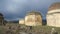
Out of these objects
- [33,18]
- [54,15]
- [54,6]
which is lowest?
[33,18]

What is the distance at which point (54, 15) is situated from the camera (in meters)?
25.3

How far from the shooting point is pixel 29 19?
27609 mm

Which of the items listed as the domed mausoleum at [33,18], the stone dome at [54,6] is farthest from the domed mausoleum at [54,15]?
the domed mausoleum at [33,18]

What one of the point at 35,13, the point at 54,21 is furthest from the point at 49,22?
the point at 35,13

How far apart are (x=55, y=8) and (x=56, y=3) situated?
1.25 m

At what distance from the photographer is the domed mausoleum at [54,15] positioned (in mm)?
25000

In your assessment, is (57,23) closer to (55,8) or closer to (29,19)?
(55,8)

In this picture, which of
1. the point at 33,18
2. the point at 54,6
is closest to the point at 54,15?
the point at 54,6

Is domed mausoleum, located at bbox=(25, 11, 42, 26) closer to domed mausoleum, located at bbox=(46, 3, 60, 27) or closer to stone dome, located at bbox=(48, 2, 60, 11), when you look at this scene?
domed mausoleum, located at bbox=(46, 3, 60, 27)

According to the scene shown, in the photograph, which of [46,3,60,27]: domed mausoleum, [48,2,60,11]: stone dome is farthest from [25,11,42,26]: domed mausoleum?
[48,2,60,11]: stone dome

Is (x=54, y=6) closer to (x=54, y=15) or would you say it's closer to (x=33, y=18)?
(x=54, y=15)

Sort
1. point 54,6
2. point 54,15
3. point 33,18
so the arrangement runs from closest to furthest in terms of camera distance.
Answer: point 54,15 → point 54,6 → point 33,18

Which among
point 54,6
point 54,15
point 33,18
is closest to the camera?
point 54,15

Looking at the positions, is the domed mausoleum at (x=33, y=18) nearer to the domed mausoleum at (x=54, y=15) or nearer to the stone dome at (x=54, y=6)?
the domed mausoleum at (x=54, y=15)
